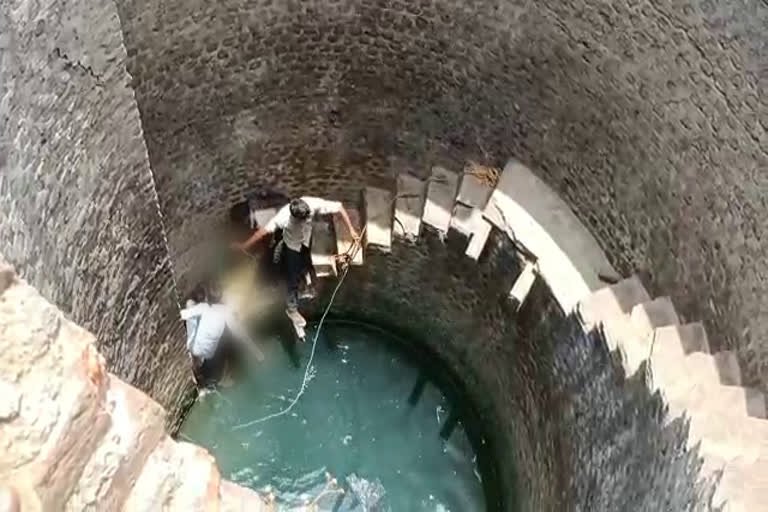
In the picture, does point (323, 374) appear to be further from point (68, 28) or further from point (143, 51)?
point (68, 28)

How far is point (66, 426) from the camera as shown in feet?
6.54

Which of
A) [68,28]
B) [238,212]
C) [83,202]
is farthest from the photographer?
[238,212]

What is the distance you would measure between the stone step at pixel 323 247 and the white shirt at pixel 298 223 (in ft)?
0.47

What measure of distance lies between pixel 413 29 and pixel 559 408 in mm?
1889

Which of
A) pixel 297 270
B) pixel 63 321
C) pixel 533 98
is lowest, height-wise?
pixel 63 321

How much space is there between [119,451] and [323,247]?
297 cm

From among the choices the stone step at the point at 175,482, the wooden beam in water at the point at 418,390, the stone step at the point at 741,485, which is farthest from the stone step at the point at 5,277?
the wooden beam in water at the point at 418,390

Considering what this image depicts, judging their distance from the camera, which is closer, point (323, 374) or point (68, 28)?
point (68, 28)

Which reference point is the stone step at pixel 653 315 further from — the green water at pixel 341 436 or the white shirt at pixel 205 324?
the white shirt at pixel 205 324

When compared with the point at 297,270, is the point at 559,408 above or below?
below

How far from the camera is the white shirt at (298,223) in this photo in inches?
186

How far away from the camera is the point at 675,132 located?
12.5 feet

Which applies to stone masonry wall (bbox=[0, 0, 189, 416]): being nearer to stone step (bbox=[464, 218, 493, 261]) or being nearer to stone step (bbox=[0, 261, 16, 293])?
stone step (bbox=[0, 261, 16, 293])

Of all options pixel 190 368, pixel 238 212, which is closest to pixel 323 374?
pixel 190 368
